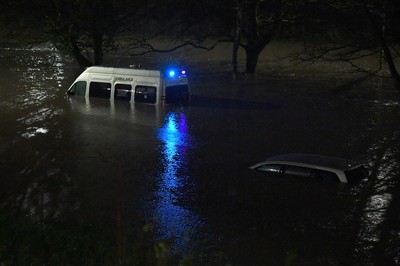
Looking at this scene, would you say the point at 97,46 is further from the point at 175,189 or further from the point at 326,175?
the point at 326,175

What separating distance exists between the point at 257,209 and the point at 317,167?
2.62 metres

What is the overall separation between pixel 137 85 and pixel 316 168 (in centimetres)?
1245

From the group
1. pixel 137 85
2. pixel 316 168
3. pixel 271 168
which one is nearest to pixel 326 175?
pixel 316 168

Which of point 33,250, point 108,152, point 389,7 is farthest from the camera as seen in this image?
point 108,152

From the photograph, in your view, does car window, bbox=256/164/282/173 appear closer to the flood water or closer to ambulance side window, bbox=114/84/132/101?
the flood water

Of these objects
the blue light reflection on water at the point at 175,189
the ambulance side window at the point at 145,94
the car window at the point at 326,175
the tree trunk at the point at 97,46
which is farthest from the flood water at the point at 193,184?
the tree trunk at the point at 97,46

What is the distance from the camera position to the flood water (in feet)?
37.2

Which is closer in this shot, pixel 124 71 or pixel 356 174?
pixel 356 174

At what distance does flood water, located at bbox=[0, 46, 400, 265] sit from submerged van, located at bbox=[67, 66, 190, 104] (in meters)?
0.49

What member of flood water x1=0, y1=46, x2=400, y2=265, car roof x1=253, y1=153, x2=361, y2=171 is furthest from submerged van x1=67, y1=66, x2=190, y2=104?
car roof x1=253, y1=153, x2=361, y2=171

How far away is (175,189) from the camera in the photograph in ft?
52.9

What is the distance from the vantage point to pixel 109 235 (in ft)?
38.9

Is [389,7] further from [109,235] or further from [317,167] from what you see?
[109,235]

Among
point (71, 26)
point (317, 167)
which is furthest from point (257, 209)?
point (71, 26)
